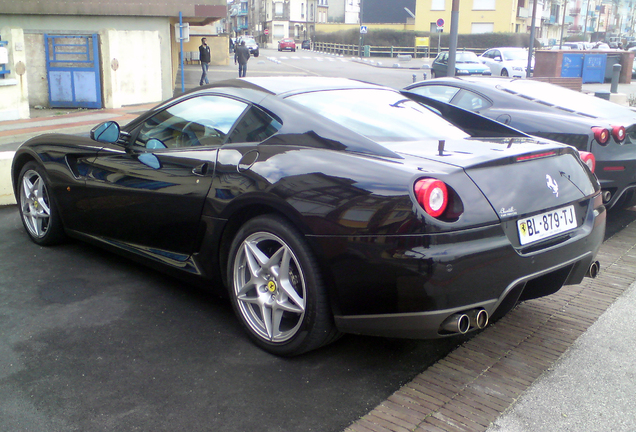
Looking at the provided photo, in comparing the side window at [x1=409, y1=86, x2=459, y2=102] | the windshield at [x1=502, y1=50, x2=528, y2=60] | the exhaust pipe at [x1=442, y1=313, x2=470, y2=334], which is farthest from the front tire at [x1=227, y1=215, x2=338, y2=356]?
the windshield at [x1=502, y1=50, x2=528, y2=60]

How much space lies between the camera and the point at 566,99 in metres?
6.51

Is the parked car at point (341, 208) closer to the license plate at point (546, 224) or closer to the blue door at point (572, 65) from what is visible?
the license plate at point (546, 224)

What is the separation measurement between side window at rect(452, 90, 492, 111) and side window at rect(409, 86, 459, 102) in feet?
0.35

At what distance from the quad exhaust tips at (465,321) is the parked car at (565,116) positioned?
3367 millimetres

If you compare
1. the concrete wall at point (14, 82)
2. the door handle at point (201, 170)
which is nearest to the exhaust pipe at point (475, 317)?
the door handle at point (201, 170)

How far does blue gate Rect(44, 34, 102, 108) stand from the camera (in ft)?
53.9

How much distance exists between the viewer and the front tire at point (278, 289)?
2896 millimetres

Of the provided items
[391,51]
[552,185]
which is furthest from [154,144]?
[391,51]

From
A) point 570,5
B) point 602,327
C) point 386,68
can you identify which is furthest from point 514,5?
point 602,327

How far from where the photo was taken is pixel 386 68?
45500 mm

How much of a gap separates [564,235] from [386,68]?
44.0m

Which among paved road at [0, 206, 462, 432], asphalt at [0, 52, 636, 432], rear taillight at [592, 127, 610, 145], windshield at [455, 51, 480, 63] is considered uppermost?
windshield at [455, 51, 480, 63]

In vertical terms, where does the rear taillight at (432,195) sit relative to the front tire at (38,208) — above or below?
above

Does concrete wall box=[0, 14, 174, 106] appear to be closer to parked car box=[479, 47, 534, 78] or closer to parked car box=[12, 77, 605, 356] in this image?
parked car box=[12, 77, 605, 356]
